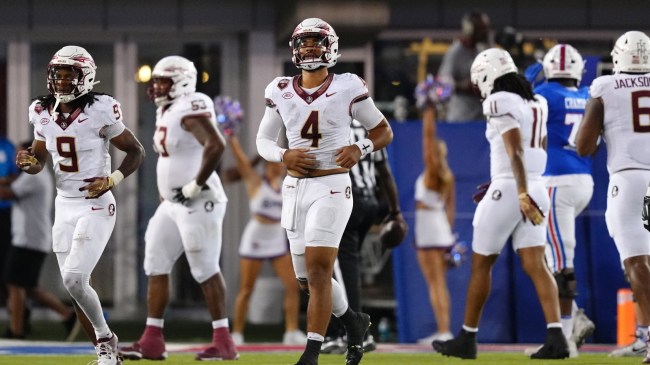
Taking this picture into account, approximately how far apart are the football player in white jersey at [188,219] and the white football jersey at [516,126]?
1.75 meters

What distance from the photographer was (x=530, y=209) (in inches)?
336

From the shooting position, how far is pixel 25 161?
7840 millimetres

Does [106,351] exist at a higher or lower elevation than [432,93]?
lower

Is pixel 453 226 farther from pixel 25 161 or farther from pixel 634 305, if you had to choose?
pixel 25 161

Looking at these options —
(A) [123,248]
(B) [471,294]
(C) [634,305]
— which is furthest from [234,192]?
(B) [471,294]

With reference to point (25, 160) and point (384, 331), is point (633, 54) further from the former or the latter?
point (384, 331)

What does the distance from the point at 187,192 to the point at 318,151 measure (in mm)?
1776

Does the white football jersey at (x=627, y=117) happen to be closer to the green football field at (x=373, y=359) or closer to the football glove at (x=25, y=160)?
the green football field at (x=373, y=359)

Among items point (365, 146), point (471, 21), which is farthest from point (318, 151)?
point (471, 21)

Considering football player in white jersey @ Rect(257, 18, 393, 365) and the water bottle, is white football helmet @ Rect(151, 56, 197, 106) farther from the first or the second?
the water bottle

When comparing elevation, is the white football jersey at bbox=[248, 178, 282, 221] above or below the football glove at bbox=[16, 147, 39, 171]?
below

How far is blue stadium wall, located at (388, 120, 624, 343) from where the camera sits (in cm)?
1179

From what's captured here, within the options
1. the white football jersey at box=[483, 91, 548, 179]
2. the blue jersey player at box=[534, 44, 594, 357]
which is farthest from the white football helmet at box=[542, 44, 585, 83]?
the white football jersey at box=[483, 91, 548, 179]

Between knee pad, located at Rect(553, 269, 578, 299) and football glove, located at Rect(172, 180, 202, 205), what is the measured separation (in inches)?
102
